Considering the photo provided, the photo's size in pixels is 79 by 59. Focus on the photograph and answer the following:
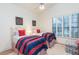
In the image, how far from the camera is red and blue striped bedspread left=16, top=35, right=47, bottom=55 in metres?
1.51

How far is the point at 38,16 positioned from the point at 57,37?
0.58 metres

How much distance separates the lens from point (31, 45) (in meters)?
1.53

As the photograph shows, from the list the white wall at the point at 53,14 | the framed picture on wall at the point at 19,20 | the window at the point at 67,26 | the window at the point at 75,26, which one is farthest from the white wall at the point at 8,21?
the window at the point at 75,26

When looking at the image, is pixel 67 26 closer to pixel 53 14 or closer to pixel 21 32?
pixel 53 14

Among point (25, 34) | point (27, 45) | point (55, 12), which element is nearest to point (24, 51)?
point (27, 45)

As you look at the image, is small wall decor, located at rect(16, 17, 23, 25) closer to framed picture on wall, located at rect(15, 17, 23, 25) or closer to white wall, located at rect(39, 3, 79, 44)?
framed picture on wall, located at rect(15, 17, 23, 25)

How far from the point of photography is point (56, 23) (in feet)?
4.65

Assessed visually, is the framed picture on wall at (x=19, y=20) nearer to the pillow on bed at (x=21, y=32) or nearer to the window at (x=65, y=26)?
the pillow on bed at (x=21, y=32)

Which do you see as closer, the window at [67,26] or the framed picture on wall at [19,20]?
the window at [67,26]

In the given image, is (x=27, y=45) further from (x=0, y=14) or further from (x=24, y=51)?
(x=0, y=14)

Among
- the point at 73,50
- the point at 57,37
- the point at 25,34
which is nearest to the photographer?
the point at 73,50

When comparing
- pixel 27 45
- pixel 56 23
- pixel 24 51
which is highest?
pixel 56 23

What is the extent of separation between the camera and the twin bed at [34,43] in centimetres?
152

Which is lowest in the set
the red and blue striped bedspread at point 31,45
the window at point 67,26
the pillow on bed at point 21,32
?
the red and blue striped bedspread at point 31,45
